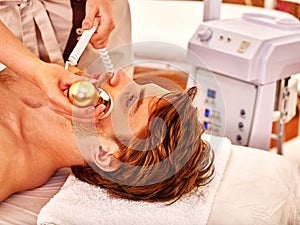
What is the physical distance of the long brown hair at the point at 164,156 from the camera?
1.46 metres

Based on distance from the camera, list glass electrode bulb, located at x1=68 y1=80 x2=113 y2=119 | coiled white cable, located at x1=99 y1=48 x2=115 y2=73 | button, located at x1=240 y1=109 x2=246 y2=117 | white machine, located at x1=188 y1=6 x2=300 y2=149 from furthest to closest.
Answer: button, located at x1=240 y1=109 x2=246 y2=117 → white machine, located at x1=188 y1=6 x2=300 y2=149 → coiled white cable, located at x1=99 y1=48 x2=115 y2=73 → glass electrode bulb, located at x1=68 y1=80 x2=113 y2=119

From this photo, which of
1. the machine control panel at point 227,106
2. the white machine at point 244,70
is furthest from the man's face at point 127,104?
the machine control panel at point 227,106

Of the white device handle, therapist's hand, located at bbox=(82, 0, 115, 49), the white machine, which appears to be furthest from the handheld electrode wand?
the white machine

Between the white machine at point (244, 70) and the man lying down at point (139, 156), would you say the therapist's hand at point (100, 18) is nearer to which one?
the man lying down at point (139, 156)

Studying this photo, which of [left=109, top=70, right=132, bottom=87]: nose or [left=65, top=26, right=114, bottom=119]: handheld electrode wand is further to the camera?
[left=109, top=70, right=132, bottom=87]: nose

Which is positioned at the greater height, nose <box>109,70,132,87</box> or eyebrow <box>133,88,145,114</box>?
nose <box>109,70,132,87</box>

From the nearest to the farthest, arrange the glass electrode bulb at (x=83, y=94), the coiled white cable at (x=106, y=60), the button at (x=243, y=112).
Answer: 1. the glass electrode bulb at (x=83, y=94)
2. the coiled white cable at (x=106, y=60)
3. the button at (x=243, y=112)

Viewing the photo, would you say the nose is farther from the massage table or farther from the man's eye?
the massage table

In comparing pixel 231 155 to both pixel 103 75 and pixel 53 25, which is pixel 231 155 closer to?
pixel 103 75

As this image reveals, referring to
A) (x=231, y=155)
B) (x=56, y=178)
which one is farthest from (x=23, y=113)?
(x=231, y=155)

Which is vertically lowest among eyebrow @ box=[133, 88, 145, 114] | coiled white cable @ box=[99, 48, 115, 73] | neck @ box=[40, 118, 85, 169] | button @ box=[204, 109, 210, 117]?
button @ box=[204, 109, 210, 117]

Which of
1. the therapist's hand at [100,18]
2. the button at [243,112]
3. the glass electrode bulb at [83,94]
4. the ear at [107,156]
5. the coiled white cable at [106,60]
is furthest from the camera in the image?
the button at [243,112]

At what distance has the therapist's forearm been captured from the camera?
143 cm

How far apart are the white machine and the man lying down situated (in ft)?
1.80
